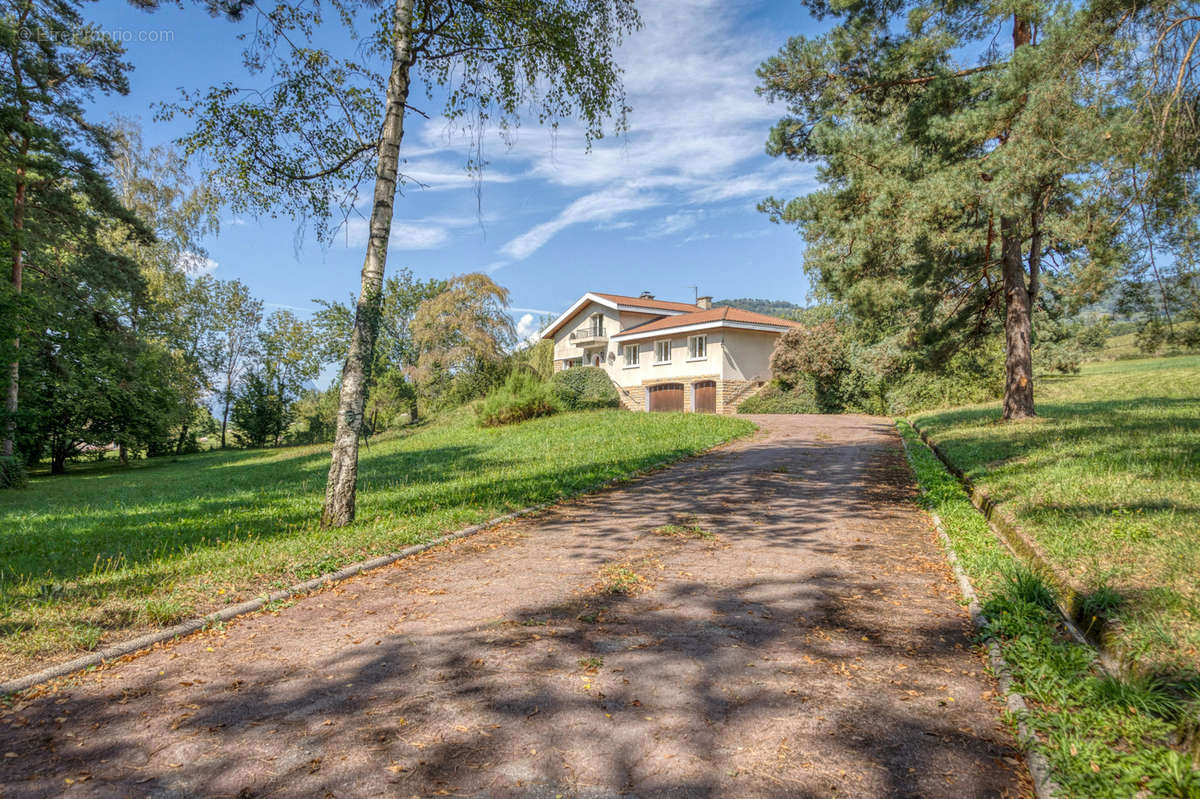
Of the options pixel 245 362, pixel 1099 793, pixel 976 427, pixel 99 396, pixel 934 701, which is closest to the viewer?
pixel 1099 793

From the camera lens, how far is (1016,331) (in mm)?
12773

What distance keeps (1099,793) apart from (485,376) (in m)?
32.5

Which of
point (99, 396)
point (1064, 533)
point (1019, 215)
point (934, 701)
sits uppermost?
point (1019, 215)

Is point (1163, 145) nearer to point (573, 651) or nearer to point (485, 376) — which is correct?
point (573, 651)

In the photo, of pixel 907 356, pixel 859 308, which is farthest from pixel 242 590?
pixel 907 356

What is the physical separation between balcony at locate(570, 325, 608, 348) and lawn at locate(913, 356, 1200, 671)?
2603cm

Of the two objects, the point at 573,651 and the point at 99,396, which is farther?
the point at 99,396

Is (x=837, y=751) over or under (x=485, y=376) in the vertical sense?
under

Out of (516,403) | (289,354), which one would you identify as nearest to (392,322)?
(289,354)

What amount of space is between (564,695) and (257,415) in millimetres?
44002

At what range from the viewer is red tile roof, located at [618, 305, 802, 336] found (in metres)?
30.2

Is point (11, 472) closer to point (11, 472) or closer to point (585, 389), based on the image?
Result: point (11, 472)

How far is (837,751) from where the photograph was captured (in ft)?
7.84

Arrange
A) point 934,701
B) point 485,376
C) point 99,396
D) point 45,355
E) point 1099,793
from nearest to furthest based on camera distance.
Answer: point 1099,793 < point 934,701 < point 45,355 < point 99,396 < point 485,376
